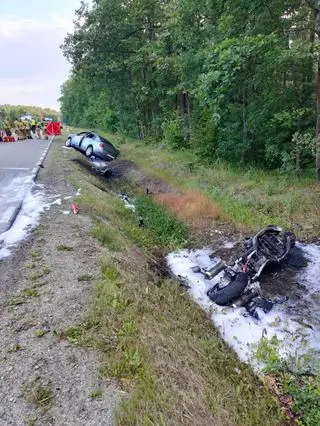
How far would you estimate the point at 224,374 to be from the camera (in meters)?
4.01

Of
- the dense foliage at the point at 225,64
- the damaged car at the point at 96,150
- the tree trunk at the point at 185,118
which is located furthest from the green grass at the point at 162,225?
the tree trunk at the point at 185,118

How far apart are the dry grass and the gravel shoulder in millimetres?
3595

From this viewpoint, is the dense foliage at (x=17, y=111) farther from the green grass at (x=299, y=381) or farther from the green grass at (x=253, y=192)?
the green grass at (x=299, y=381)

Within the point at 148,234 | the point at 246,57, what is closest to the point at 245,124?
the point at 246,57

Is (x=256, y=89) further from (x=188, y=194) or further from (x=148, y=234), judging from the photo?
(x=148, y=234)

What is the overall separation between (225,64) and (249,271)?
6365mm

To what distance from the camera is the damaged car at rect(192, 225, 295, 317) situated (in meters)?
5.82

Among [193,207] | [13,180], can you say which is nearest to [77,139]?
[13,180]

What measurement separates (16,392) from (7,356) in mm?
540

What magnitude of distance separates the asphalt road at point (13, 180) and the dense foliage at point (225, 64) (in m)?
6.16

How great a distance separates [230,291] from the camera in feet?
19.4

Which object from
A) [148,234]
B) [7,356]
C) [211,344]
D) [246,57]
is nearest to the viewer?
[7,356]

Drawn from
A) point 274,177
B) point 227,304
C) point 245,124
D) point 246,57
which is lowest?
point 227,304

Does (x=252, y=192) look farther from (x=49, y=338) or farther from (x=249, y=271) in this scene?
(x=49, y=338)
